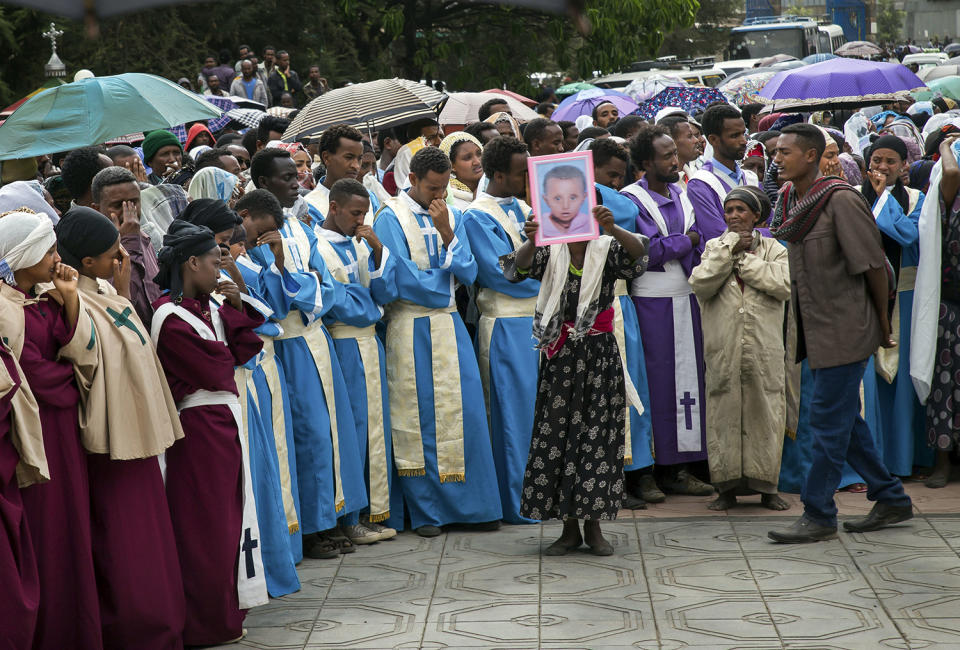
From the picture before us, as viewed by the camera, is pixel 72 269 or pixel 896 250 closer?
pixel 72 269

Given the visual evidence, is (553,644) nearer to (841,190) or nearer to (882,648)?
(882,648)

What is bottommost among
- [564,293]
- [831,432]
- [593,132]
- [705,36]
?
[831,432]

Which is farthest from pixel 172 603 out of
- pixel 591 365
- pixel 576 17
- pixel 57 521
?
pixel 576 17

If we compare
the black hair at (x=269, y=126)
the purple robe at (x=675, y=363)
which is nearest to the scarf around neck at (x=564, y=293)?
the purple robe at (x=675, y=363)

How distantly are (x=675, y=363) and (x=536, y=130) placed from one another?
1.76 metres

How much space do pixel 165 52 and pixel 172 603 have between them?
17.2m

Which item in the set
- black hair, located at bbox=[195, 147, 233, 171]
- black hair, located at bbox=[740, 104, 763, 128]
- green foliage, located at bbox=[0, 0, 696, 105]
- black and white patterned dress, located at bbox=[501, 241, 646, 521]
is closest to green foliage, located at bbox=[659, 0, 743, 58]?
green foliage, located at bbox=[0, 0, 696, 105]

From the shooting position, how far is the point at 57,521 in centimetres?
487

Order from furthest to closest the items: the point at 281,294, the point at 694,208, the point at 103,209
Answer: the point at 694,208 < the point at 281,294 < the point at 103,209

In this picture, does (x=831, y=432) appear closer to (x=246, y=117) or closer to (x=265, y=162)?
(x=265, y=162)

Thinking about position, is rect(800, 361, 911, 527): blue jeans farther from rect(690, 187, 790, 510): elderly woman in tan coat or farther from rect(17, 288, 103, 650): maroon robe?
rect(17, 288, 103, 650): maroon robe

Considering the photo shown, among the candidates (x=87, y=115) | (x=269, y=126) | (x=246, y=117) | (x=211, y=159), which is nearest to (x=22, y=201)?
(x=87, y=115)

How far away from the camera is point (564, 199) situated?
6.29m

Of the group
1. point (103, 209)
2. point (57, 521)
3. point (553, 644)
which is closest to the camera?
point (57, 521)
